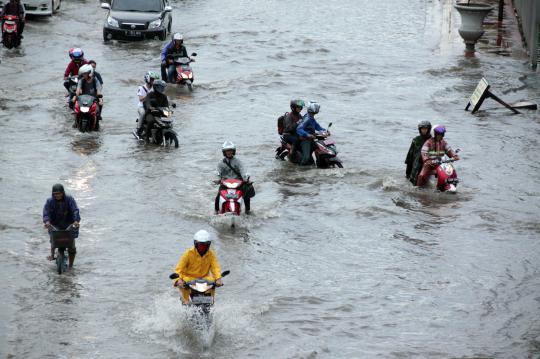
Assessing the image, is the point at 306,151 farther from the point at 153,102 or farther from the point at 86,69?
the point at 86,69

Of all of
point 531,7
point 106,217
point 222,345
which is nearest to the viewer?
point 222,345

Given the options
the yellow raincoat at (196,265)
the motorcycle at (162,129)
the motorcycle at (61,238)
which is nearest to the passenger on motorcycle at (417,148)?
the motorcycle at (162,129)

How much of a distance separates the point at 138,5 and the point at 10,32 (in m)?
4.81

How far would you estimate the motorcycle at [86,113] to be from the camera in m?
23.7

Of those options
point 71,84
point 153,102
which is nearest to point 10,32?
point 71,84

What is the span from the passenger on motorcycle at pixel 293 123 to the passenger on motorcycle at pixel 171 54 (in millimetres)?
7721

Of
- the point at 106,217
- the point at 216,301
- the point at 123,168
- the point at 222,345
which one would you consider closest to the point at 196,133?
the point at 123,168

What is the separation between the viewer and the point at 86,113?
23.9 metres

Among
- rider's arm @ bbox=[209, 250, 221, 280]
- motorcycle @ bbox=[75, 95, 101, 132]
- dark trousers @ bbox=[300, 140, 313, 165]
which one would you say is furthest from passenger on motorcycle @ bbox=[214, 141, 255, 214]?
motorcycle @ bbox=[75, 95, 101, 132]

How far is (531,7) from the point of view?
35.0m

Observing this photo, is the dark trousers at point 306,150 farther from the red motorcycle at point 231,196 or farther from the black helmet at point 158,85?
the red motorcycle at point 231,196

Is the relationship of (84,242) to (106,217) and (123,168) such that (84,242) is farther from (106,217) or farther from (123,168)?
(123,168)

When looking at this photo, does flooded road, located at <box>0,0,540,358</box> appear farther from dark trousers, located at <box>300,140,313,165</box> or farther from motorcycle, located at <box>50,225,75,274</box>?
motorcycle, located at <box>50,225,75,274</box>

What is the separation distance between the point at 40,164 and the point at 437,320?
10.6 metres
